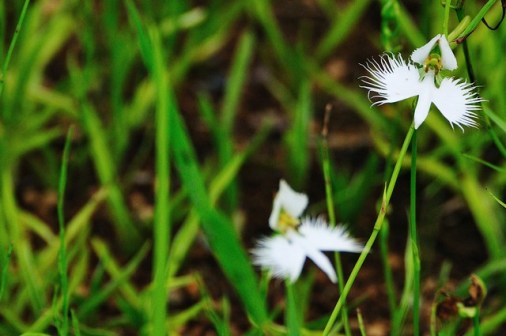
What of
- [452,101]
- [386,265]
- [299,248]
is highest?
[452,101]

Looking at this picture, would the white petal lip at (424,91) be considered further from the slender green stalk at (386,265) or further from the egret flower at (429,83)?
the slender green stalk at (386,265)

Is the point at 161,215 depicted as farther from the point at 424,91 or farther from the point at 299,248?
the point at 424,91

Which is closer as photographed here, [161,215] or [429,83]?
[429,83]

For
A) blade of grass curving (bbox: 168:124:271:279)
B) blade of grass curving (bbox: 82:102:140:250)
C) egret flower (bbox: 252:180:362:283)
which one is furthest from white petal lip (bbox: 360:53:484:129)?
blade of grass curving (bbox: 82:102:140:250)

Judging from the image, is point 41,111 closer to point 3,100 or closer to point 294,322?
point 3,100

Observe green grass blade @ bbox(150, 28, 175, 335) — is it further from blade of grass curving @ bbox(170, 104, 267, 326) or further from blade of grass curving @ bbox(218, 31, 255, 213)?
blade of grass curving @ bbox(218, 31, 255, 213)

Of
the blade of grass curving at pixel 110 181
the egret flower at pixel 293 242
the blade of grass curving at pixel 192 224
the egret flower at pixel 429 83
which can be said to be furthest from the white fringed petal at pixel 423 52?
the blade of grass curving at pixel 110 181

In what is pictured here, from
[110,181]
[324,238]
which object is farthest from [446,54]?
[110,181]
